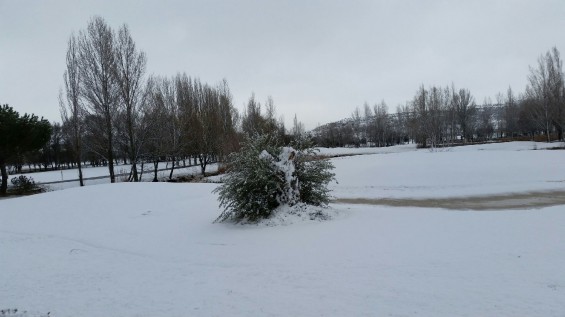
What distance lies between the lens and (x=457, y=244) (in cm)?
512

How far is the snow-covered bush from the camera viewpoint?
786 centimetres

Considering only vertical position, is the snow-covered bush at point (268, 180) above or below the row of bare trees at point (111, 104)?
below

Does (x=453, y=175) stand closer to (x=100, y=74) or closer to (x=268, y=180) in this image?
(x=268, y=180)

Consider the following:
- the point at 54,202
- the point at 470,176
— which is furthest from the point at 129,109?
the point at 470,176

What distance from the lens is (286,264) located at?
15.9 feet

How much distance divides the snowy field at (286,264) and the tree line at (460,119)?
44269 mm

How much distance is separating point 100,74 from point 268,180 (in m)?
19.1

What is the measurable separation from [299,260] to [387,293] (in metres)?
1.58

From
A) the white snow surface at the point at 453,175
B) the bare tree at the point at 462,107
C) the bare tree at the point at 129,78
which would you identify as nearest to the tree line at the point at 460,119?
the bare tree at the point at 462,107

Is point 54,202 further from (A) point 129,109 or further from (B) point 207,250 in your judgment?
(A) point 129,109

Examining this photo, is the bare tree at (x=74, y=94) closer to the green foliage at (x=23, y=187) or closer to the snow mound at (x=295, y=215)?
the green foliage at (x=23, y=187)

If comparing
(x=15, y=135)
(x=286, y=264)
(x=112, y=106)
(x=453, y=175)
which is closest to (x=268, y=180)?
(x=286, y=264)

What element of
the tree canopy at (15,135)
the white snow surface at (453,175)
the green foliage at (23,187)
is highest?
the tree canopy at (15,135)

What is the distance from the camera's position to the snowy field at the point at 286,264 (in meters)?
3.52
